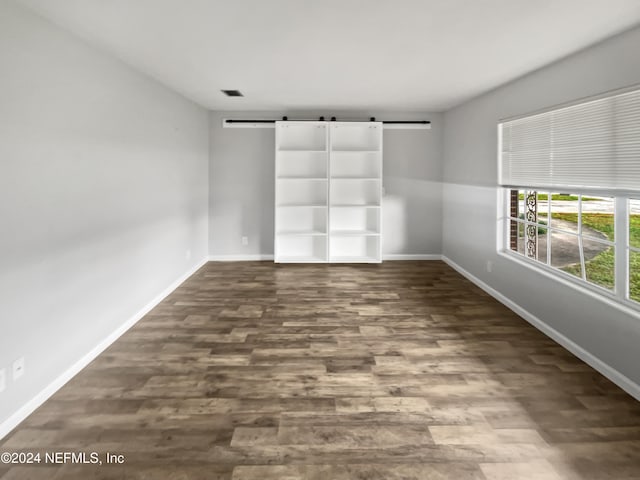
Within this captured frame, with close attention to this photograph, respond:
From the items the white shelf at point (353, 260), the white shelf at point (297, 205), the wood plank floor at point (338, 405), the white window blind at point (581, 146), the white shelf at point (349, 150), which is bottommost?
the wood plank floor at point (338, 405)

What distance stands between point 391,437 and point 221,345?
1.66m

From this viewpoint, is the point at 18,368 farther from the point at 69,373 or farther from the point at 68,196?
the point at 68,196

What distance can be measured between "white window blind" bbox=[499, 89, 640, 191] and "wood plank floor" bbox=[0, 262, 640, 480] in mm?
1376

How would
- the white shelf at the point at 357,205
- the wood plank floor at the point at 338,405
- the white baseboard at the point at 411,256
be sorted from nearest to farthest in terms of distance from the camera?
1. the wood plank floor at the point at 338,405
2. the white shelf at the point at 357,205
3. the white baseboard at the point at 411,256

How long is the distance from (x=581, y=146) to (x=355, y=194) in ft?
12.0

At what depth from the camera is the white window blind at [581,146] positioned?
99.5 inches

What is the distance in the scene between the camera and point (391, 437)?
6.56ft

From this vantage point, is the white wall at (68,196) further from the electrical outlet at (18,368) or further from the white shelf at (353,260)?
the white shelf at (353,260)

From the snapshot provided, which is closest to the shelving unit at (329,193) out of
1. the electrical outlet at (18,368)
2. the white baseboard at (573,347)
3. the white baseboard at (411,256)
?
the white baseboard at (411,256)

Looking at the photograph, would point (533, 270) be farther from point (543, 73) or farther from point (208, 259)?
point (208, 259)

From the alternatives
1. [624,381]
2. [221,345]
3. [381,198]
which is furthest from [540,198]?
[221,345]

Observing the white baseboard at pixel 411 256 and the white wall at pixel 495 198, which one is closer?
the white wall at pixel 495 198

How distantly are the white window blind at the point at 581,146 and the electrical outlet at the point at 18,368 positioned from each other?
12.9 ft

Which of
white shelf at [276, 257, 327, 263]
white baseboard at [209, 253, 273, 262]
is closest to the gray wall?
white baseboard at [209, 253, 273, 262]
